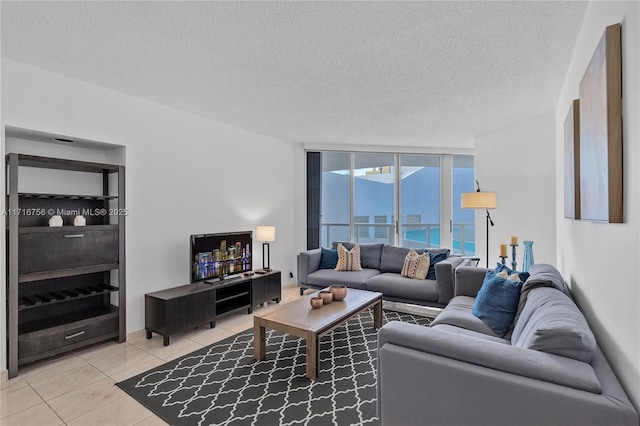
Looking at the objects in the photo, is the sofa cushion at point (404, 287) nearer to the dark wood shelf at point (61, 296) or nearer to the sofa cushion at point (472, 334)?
the sofa cushion at point (472, 334)

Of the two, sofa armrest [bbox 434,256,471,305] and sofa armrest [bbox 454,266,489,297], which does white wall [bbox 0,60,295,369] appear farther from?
sofa armrest [bbox 454,266,489,297]

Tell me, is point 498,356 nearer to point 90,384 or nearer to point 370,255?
point 90,384

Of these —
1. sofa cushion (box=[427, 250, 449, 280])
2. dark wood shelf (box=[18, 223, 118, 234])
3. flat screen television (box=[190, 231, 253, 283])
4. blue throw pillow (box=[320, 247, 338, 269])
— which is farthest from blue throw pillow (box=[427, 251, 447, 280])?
dark wood shelf (box=[18, 223, 118, 234])

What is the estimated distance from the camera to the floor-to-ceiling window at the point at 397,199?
6.37m

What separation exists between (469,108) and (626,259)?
3.10 metres

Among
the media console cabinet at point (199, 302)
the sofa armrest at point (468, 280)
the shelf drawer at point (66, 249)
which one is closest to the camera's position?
the shelf drawer at point (66, 249)

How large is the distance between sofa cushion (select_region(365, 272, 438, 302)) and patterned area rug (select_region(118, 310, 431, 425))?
105cm

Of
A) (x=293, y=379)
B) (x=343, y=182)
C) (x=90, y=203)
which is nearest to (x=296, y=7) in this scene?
(x=293, y=379)

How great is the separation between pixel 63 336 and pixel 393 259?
13.3 feet

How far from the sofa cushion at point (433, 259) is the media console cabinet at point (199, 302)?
2.20 metres

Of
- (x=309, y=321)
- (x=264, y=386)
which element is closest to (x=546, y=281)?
(x=309, y=321)

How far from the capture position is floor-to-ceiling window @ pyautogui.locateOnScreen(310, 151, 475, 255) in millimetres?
6367

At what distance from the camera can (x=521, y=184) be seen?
483 cm

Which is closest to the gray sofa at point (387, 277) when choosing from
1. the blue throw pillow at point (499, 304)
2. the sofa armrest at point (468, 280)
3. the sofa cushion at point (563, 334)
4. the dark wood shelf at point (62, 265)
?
the sofa armrest at point (468, 280)
